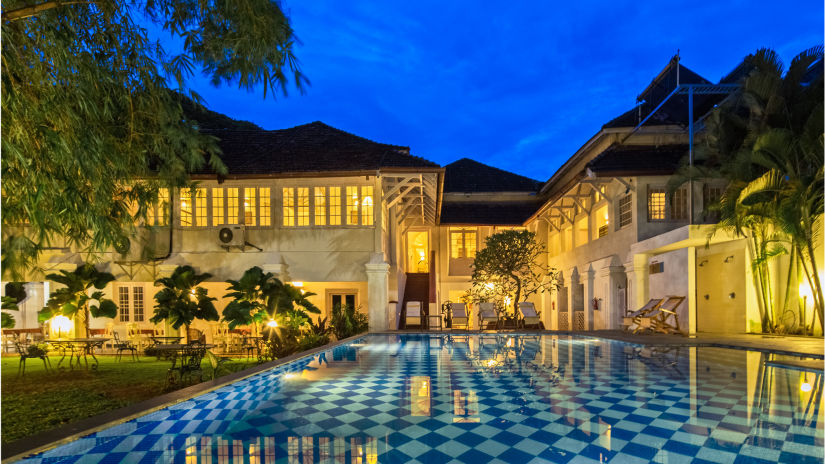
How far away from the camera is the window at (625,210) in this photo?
15.8 m

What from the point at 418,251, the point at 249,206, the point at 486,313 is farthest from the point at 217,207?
the point at 418,251

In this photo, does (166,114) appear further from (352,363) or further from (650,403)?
(650,403)

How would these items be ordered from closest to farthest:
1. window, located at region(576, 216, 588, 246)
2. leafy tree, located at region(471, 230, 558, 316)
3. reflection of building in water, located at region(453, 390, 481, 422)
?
reflection of building in water, located at region(453, 390, 481, 422), leafy tree, located at region(471, 230, 558, 316), window, located at region(576, 216, 588, 246)

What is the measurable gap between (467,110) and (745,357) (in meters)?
188

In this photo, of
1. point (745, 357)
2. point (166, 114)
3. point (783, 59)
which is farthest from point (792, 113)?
point (166, 114)

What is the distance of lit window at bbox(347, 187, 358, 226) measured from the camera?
15291 millimetres

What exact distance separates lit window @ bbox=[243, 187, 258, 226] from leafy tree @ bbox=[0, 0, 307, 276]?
8.84 m

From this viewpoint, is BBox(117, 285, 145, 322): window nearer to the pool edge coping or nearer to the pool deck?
the pool edge coping

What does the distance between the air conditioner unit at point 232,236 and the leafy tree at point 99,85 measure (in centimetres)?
836

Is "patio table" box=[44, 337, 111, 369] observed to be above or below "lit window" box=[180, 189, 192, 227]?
below

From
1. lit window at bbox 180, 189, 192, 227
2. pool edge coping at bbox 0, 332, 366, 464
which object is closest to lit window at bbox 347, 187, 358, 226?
lit window at bbox 180, 189, 192, 227

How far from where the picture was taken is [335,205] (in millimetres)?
15336

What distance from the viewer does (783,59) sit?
12570 mm

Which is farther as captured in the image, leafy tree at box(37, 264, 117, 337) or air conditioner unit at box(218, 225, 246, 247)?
air conditioner unit at box(218, 225, 246, 247)
